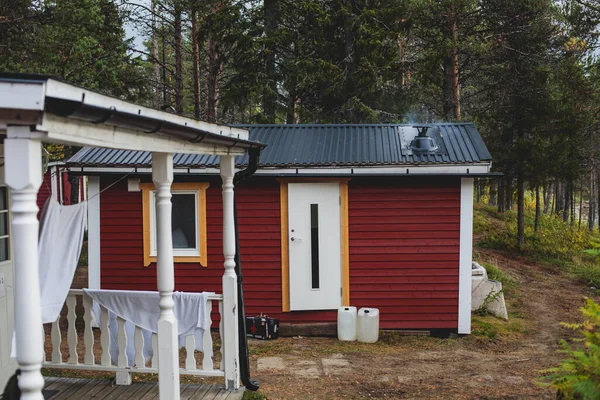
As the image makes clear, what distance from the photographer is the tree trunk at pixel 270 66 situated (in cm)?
1619

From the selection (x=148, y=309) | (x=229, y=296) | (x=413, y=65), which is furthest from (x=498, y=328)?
(x=413, y=65)

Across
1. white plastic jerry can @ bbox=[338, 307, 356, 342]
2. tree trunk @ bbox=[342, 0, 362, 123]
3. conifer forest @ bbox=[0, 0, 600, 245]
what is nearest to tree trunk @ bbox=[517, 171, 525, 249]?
conifer forest @ bbox=[0, 0, 600, 245]

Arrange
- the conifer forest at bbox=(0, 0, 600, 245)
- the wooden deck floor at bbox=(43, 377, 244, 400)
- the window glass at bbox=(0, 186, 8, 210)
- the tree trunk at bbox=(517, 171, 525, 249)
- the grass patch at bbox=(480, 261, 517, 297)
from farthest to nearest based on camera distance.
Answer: the tree trunk at bbox=(517, 171, 525, 249), the conifer forest at bbox=(0, 0, 600, 245), the grass patch at bbox=(480, 261, 517, 297), the wooden deck floor at bbox=(43, 377, 244, 400), the window glass at bbox=(0, 186, 8, 210)

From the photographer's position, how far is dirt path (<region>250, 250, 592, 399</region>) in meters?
6.44

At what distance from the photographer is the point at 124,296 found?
5777mm

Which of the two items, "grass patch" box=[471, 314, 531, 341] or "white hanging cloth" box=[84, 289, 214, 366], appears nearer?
"white hanging cloth" box=[84, 289, 214, 366]

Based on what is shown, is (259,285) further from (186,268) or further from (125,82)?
(125,82)

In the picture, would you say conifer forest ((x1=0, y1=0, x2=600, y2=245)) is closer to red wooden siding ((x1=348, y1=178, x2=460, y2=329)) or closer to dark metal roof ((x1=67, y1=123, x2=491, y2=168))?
dark metal roof ((x1=67, y1=123, x2=491, y2=168))

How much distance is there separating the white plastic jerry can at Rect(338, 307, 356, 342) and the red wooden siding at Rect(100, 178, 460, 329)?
387 mm

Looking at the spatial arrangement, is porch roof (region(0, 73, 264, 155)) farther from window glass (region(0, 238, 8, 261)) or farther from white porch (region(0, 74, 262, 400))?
window glass (region(0, 238, 8, 261))

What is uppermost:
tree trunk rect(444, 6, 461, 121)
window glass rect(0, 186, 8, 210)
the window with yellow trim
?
tree trunk rect(444, 6, 461, 121)

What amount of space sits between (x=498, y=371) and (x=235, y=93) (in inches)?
438

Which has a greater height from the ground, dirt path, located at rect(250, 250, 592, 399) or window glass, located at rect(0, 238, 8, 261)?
window glass, located at rect(0, 238, 8, 261)

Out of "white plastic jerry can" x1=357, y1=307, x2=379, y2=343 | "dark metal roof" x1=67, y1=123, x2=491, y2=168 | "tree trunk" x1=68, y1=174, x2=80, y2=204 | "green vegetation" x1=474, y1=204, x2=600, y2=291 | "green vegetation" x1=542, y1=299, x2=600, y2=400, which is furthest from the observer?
"tree trunk" x1=68, y1=174, x2=80, y2=204
